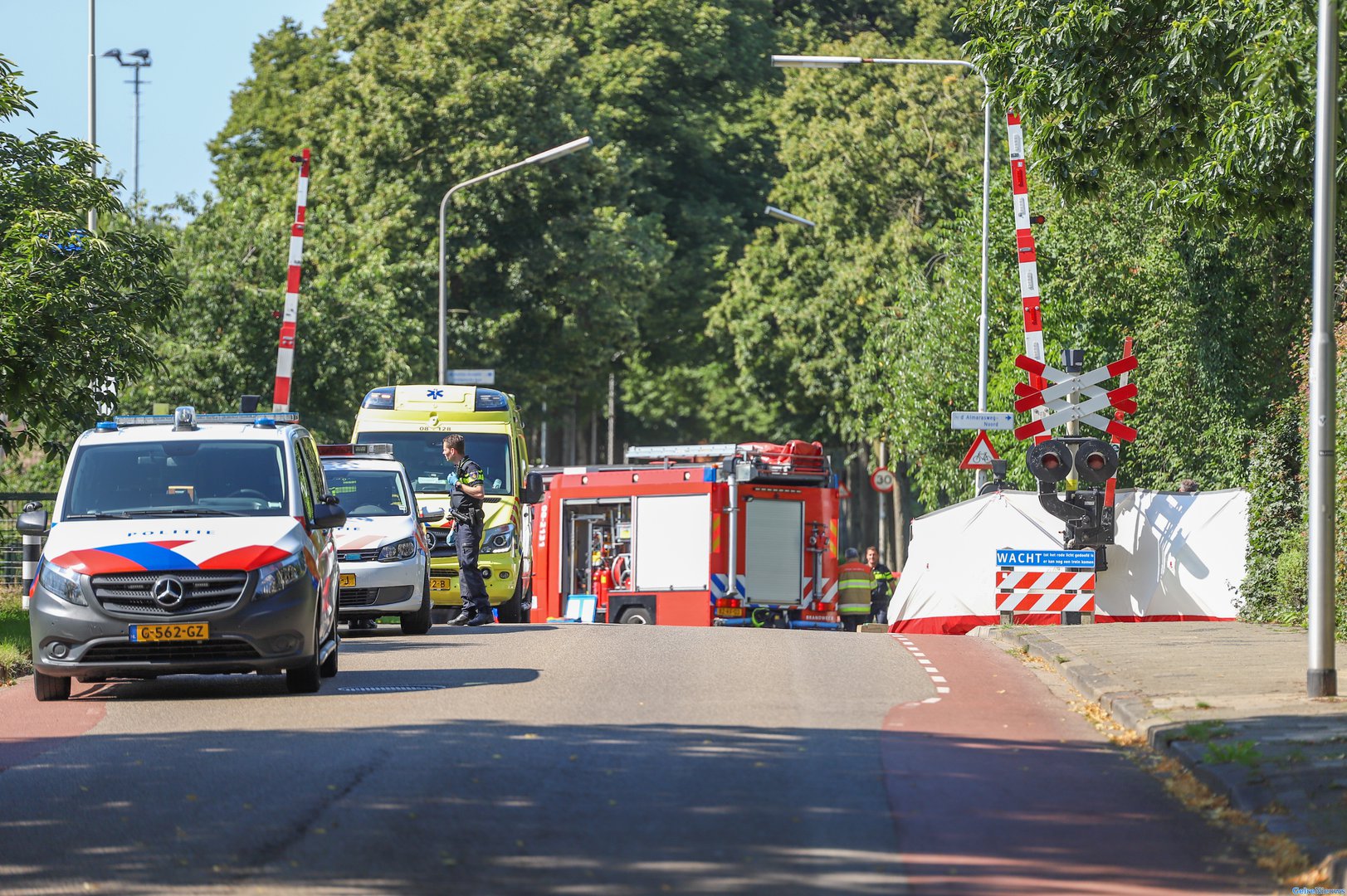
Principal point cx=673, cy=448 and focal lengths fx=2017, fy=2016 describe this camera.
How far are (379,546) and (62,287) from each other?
3.85m

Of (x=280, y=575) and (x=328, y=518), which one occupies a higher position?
(x=328, y=518)

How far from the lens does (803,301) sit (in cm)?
4841

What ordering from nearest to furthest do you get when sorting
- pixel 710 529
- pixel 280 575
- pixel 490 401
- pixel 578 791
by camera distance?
pixel 578 791
pixel 280 575
pixel 490 401
pixel 710 529

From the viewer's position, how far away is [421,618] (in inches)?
790

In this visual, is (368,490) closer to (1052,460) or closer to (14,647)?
(14,647)

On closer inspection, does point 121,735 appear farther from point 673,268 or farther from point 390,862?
point 673,268

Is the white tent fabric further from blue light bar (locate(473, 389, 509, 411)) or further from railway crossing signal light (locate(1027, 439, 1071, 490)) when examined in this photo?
blue light bar (locate(473, 389, 509, 411))

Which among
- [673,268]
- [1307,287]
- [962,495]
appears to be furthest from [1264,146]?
[673,268]

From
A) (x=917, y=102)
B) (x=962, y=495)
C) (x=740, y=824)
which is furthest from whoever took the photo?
(x=917, y=102)

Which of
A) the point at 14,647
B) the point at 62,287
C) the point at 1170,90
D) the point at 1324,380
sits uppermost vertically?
the point at 1170,90

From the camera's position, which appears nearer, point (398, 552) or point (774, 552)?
point (398, 552)

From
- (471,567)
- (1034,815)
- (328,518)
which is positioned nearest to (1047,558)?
(471,567)

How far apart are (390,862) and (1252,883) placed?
3.31 m

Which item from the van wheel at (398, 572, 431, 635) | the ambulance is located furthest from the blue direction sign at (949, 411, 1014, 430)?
the van wheel at (398, 572, 431, 635)
